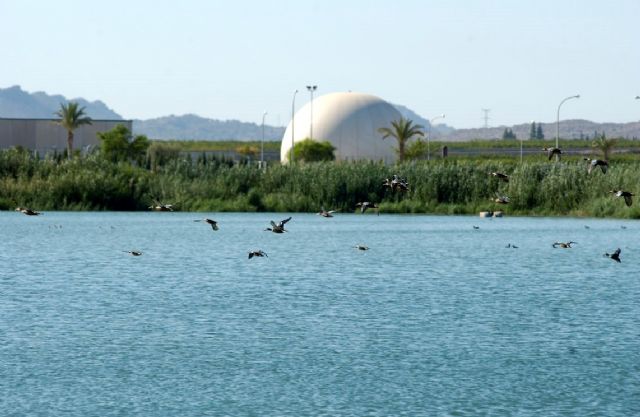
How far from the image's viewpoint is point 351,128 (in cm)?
15950

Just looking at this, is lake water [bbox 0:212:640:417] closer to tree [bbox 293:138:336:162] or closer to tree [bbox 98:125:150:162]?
tree [bbox 98:125:150:162]

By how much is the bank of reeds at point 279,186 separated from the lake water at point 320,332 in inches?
1041

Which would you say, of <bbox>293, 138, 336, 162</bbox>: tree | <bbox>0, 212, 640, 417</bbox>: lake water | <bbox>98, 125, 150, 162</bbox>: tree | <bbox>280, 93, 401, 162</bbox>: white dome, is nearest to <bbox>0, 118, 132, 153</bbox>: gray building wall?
<bbox>98, 125, 150, 162</bbox>: tree

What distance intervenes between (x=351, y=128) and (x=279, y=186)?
240 feet

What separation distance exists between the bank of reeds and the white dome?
218 ft

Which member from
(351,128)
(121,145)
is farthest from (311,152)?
(351,128)

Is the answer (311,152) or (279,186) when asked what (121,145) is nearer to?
(311,152)

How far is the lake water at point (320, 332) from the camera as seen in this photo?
2039 cm

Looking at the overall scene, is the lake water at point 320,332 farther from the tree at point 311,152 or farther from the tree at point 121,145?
the tree at point 311,152

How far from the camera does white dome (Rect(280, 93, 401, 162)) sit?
6265 inches

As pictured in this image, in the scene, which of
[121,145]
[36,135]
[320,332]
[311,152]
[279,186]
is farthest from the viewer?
[36,135]

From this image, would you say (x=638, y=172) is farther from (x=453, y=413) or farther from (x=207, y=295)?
(x=453, y=413)

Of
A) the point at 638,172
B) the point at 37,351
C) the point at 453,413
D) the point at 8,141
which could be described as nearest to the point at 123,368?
the point at 37,351

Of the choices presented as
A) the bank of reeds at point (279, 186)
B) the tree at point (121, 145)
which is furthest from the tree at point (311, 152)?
the bank of reeds at point (279, 186)
